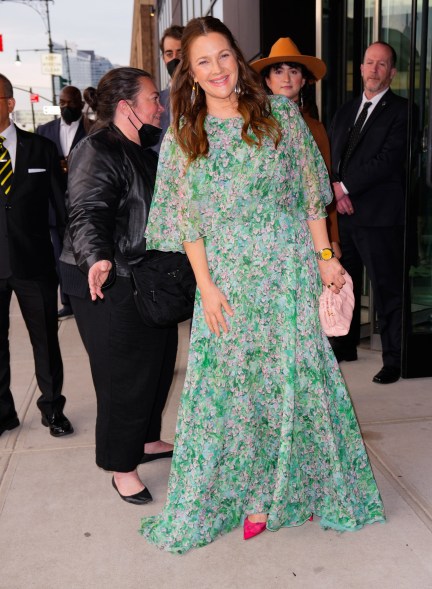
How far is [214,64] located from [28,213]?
172cm

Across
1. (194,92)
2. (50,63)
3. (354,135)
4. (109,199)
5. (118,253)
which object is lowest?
(118,253)

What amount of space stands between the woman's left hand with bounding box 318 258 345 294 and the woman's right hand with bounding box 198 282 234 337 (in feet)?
1.32

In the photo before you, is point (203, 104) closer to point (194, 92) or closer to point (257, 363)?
point (194, 92)

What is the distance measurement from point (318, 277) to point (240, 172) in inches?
21.4

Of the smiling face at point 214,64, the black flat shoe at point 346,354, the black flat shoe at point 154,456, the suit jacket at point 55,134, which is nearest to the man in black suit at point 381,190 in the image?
the black flat shoe at point 346,354

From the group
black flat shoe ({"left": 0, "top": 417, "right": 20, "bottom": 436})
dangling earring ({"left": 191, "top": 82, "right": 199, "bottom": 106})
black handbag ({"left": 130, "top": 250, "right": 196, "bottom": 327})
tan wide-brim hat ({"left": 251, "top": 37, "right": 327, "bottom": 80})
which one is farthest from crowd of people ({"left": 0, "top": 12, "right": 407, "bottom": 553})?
tan wide-brim hat ({"left": 251, "top": 37, "right": 327, "bottom": 80})

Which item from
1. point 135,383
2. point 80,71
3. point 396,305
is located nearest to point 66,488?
point 135,383

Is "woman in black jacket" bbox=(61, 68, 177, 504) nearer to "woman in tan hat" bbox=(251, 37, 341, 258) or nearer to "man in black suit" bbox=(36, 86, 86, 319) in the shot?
"woman in tan hat" bbox=(251, 37, 341, 258)

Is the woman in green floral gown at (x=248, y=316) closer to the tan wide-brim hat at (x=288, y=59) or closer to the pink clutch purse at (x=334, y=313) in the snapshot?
the pink clutch purse at (x=334, y=313)

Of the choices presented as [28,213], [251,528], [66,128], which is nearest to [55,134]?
[66,128]

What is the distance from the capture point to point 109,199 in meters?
2.78

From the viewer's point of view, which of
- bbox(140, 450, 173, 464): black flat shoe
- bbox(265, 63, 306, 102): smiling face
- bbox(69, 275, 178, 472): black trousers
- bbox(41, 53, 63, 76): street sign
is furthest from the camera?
bbox(41, 53, 63, 76): street sign

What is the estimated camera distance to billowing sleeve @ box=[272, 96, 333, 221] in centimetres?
252

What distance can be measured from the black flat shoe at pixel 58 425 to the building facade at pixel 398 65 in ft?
7.52
